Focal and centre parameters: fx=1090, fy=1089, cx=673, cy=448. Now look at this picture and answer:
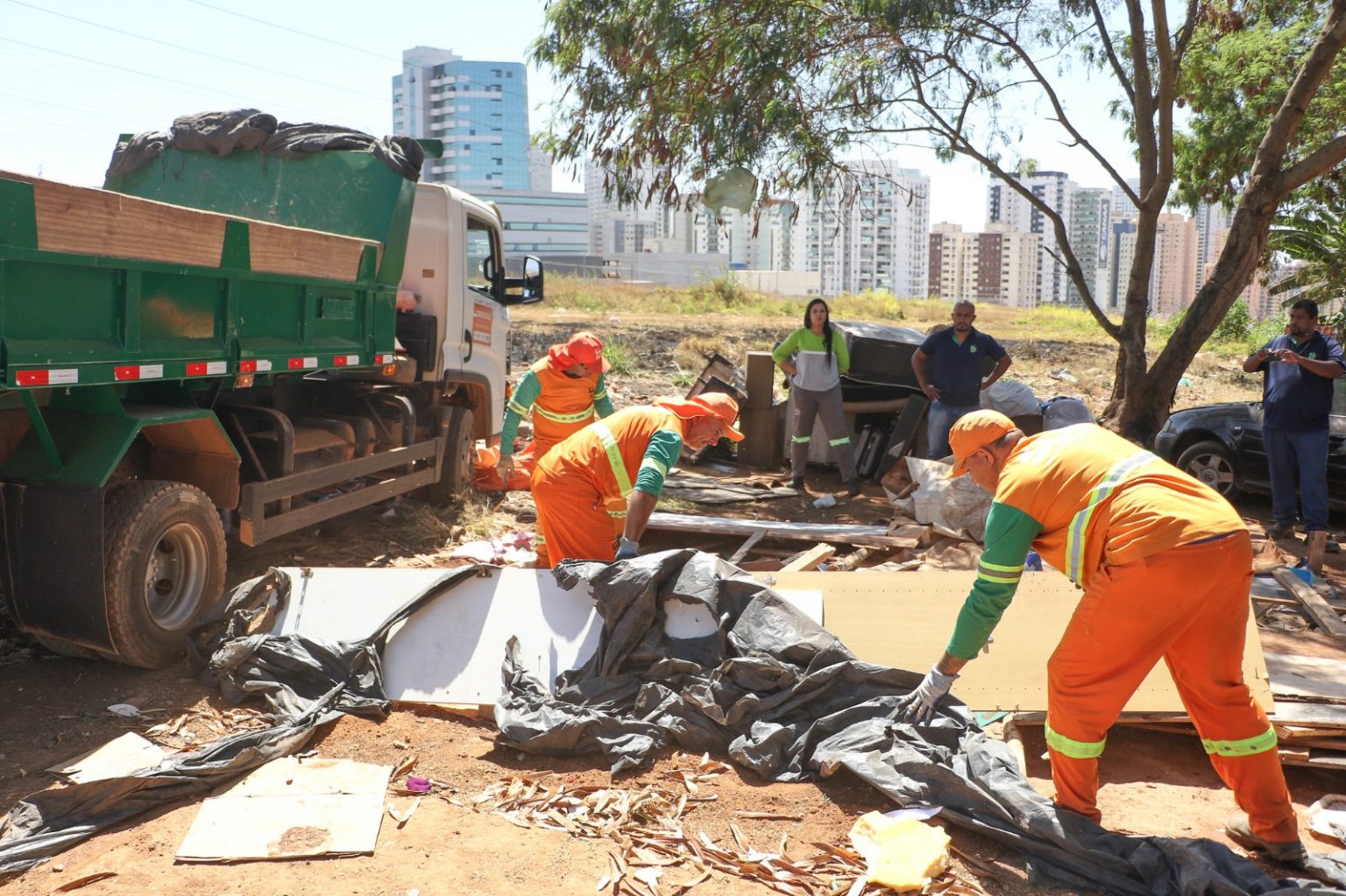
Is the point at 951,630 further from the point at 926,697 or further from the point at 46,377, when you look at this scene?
the point at 46,377

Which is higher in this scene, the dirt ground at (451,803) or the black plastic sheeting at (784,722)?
the black plastic sheeting at (784,722)

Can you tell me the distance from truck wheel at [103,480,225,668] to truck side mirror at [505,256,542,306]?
4098 mm

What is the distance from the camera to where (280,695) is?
456 cm

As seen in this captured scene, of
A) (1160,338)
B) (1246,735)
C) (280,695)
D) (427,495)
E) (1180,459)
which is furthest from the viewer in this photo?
(1160,338)

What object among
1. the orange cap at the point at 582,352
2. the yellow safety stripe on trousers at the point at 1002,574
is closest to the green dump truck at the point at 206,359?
the orange cap at the point at 582,352

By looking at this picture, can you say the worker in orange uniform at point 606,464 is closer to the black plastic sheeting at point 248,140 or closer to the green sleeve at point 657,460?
the green sleeve at point 657,460

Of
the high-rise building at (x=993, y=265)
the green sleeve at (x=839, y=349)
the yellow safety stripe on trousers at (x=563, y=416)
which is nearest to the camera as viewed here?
the yellow safety stripe on trousers at (x=563, y=416)

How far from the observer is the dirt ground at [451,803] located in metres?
3.36

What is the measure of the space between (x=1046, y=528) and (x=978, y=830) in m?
1.04

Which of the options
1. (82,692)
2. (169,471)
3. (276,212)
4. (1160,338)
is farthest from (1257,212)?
(1160,338)

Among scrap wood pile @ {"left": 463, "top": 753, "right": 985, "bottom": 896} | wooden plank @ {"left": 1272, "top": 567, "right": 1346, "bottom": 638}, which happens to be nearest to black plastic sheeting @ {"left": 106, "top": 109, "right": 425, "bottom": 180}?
scrap wood pile @ {"left": 463, "top": 753, "right": 985, "bottom": 896}

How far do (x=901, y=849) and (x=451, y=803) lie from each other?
62.1 inches

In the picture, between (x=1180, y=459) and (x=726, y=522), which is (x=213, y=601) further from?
(x=1180, y=459)

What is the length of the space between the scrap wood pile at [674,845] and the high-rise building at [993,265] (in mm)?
98762
